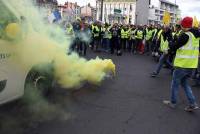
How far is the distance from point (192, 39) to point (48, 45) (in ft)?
9.33

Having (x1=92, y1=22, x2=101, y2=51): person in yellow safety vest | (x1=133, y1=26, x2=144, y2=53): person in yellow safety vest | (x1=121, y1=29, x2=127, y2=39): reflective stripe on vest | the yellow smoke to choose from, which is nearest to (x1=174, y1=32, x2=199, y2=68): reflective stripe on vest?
the yellow smoke

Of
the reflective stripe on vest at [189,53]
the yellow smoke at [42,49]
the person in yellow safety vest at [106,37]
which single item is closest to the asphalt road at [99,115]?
the yellow smoke at [42,49]

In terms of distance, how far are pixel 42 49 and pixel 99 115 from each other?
5.29 ft

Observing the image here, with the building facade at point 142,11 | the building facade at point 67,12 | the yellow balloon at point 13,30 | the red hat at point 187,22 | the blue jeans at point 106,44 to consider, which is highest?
the building facade at point 142,11

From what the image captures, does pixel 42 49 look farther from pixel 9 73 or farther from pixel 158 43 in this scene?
pixel 158 43

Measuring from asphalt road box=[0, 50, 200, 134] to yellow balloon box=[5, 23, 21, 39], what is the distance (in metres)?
1.43

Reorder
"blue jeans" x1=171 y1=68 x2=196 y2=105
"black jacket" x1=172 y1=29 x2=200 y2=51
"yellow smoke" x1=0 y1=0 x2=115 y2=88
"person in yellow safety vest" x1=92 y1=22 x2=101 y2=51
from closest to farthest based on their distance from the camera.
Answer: "yellow smoke" x1=0 y1=0 x2=115 y2=88 → "black jacket" x1=172 y1=29 x2=200 y2=51 → "blue jeans" x1=171 y1=68 x2=196 y2=105 → "person in yellow safety vest" x1=92 y1=22 x2=101 y2=51

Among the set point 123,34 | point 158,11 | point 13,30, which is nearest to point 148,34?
point 123,34

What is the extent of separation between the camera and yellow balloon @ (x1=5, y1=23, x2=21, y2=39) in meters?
5.60

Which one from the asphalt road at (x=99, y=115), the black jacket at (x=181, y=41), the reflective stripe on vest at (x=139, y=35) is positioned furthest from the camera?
the reflective stripe on vest at (x=139, y=35)

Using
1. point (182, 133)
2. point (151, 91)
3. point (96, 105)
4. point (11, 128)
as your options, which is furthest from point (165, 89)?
point (11, 128)

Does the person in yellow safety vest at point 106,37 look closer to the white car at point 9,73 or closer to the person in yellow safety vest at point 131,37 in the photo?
the person in yellow safety vest at point 131,37

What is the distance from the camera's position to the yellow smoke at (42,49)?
5.94 m

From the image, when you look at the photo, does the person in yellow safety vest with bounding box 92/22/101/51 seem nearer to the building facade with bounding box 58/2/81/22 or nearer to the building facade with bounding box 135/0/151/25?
the building facade with bounding box 58/2/81/22
